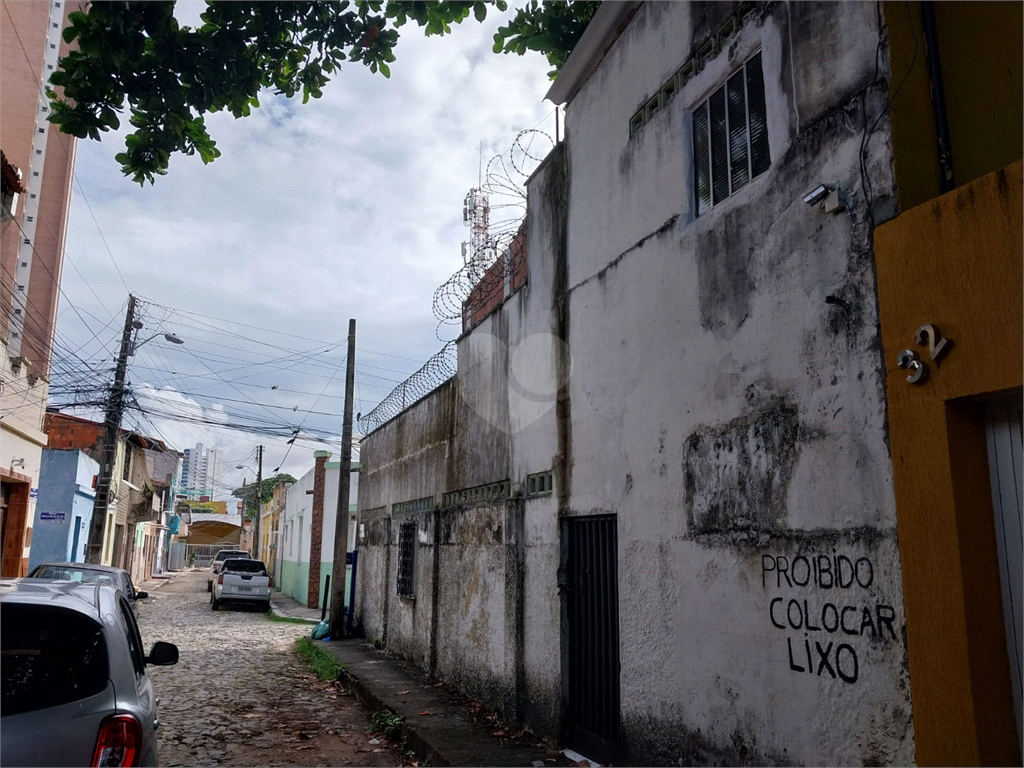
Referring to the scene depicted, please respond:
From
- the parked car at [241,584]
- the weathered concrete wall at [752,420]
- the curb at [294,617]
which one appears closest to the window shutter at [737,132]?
the weathered concrete wall at [752,420]

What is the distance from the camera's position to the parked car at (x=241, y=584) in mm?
22625

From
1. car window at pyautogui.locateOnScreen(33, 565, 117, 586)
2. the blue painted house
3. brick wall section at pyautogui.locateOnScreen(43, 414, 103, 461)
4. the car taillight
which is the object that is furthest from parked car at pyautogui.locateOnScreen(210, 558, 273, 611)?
the car taillight

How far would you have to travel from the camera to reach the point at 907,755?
3326 mm

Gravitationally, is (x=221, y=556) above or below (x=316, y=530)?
below

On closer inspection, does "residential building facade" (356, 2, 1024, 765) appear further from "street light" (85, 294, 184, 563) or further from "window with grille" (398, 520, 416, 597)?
"street light" (85, 294, 184, 563)

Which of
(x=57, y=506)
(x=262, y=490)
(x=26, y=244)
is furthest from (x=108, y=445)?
(x=262, y=490)

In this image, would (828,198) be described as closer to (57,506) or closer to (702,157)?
(702,157)

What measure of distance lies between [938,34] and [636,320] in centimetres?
263

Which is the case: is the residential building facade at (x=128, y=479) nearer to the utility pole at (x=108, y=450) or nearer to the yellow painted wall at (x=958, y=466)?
the utility pole at (x=108, y=450)

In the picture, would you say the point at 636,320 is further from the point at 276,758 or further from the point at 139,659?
the point at 276,758

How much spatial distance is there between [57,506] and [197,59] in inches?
828

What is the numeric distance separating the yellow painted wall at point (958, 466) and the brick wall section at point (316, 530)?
23.9 metres

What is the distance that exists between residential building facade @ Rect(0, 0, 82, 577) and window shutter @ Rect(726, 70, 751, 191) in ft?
34.2

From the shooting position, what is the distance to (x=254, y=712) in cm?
878
